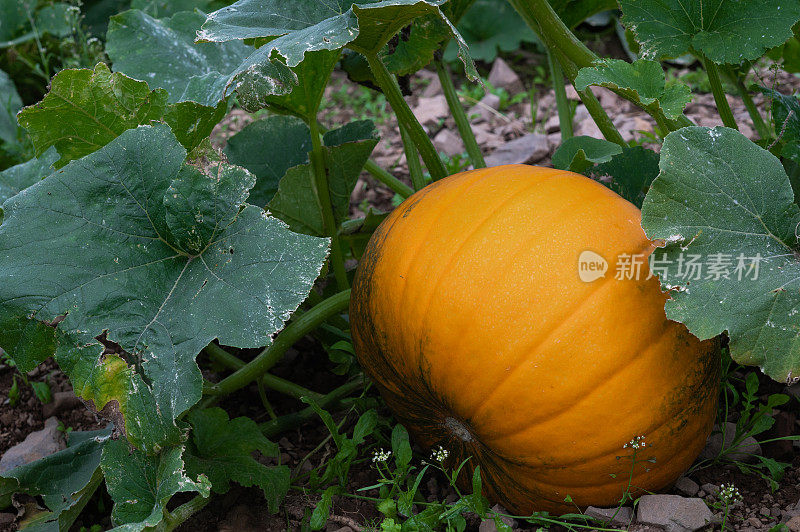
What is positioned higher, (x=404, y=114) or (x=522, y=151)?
(x=404, y=114)

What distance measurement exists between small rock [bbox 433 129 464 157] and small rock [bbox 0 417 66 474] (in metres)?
1.90

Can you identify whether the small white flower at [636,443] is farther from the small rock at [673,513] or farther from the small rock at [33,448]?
the small rock at [33,448]

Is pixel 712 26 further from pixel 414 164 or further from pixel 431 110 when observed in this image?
pixel 431 110

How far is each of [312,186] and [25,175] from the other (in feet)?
2.63

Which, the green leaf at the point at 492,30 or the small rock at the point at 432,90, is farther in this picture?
the green leaf at the point at 492,30

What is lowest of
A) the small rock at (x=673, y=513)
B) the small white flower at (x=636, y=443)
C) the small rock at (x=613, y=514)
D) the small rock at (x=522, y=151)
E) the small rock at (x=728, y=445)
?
the small rock at (x=522, y=151)

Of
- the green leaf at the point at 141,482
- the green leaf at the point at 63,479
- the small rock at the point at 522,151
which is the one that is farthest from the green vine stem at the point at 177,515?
the small rock at the point at 522,151

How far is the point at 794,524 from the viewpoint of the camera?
4.81 ft

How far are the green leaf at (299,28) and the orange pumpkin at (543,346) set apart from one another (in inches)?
12.8

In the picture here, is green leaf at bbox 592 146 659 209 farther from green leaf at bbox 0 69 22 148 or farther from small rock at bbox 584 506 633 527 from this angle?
green leaf at bbox 0 69 22 148

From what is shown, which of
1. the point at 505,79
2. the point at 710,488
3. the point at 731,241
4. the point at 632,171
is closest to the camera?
the point at 731,241

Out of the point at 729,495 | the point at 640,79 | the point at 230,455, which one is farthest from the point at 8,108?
the point at 729,495

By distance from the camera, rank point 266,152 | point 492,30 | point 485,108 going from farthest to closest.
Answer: point 492,30 < point 485,108 < point 266,152

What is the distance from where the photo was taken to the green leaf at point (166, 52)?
2.25 metres
